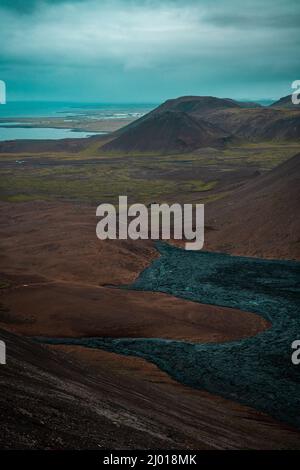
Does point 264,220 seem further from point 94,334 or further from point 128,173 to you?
point 128,173

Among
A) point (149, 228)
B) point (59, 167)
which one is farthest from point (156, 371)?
point (59, 167)

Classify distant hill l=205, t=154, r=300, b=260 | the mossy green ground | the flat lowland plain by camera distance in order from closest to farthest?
the flat lowland plain < distant hill l=205, t=154, r=300, b=260 < the mossy green ground

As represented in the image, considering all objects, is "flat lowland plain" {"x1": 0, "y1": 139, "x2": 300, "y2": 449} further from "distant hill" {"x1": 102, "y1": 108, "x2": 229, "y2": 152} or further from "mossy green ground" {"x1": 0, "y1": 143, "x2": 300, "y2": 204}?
"distant hill" {"x1": 102, "y1": 108, "x2": 229, "y2": 152}

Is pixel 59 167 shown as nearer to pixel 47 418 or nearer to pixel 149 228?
pixel 149 228

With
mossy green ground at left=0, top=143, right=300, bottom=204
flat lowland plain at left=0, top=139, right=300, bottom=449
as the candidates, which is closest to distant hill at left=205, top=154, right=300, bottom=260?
flat lowland plain at left=0, top=139, right=300, bottom=449


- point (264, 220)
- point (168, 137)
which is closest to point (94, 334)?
point (264, 220)
